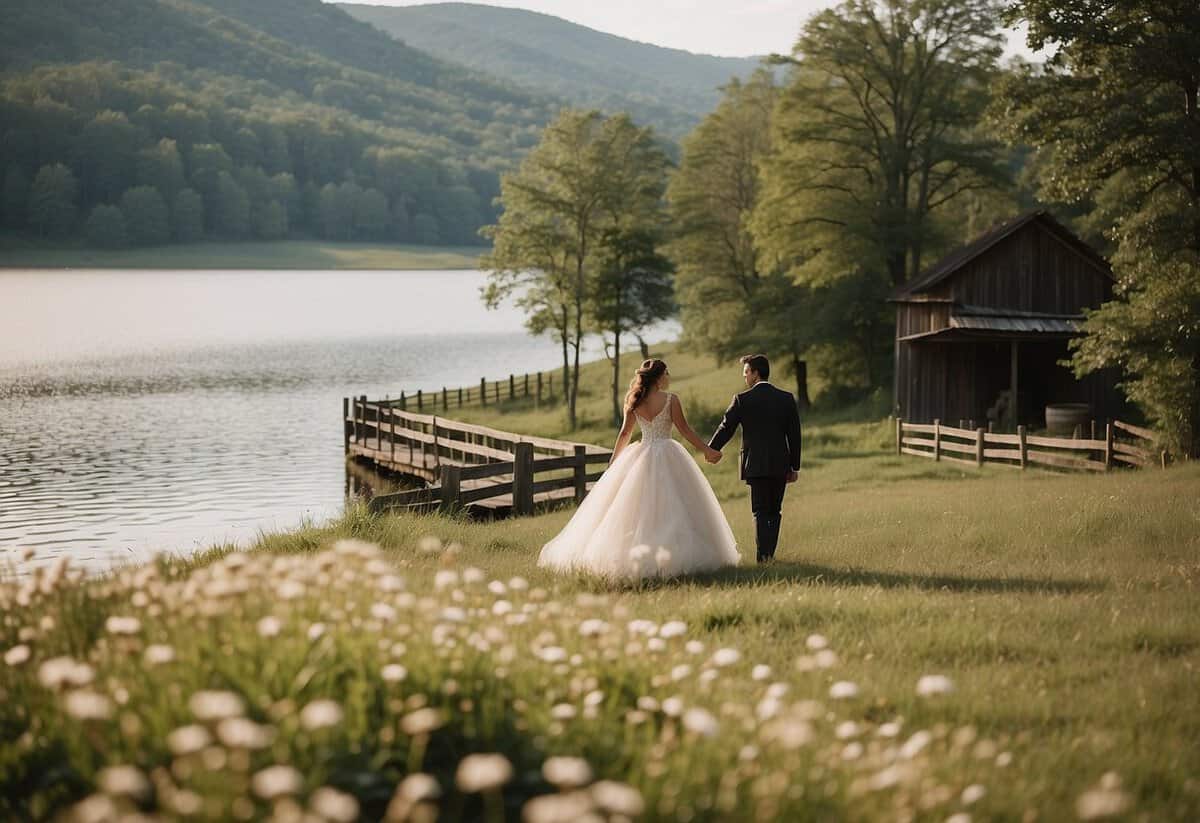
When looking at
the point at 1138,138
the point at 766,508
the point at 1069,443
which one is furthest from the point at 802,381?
the point at 766,508

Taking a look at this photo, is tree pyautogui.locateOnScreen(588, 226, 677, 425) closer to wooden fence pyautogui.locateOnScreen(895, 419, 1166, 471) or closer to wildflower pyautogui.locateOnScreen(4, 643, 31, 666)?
wooden fence pyautogui.locateOnScreen(895, 419, 1166, 471)

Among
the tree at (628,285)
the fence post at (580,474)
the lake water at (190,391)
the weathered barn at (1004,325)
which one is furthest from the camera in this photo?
the tree at (628,285)

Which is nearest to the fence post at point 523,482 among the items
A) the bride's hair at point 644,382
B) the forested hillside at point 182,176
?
the bride's hair at point 644,382

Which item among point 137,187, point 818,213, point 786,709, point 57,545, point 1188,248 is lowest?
point 57,545

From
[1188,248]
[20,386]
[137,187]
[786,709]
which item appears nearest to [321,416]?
[20,386]

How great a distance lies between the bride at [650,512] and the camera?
10.5m

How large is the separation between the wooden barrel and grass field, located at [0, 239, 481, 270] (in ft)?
408

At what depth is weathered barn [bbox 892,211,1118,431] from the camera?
33.0 metres

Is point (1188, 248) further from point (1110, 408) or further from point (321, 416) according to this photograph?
point (321, 416)

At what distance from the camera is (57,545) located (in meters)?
24.2

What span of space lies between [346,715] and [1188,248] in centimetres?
2206

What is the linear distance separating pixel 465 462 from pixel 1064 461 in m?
16.1

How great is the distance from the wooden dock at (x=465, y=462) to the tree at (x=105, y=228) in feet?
364

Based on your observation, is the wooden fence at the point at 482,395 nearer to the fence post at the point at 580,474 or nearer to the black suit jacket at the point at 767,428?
the fence post at the point at 580,474
